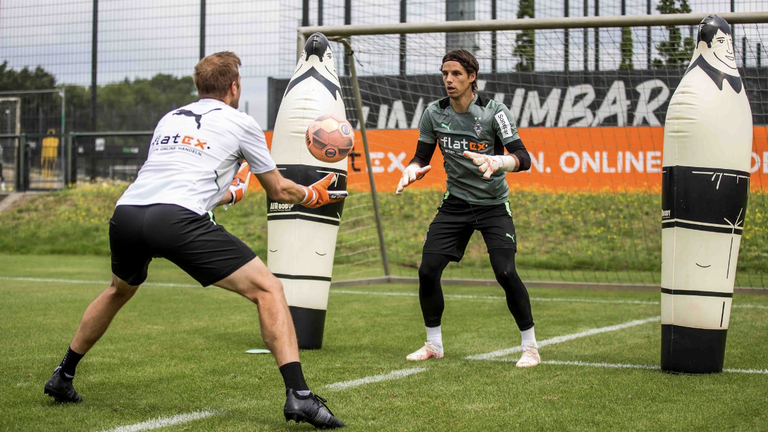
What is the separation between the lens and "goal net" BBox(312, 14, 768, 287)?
1048 centimetres

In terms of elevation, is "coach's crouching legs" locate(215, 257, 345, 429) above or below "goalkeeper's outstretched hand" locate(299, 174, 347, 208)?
below

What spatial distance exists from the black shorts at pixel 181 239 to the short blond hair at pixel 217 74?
68 centimetres

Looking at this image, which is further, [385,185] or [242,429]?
[385,185]

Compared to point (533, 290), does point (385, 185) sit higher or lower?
higher

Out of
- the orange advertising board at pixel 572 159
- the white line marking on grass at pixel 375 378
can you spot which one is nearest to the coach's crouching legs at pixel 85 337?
the white line marking on grass at pixel 375 378

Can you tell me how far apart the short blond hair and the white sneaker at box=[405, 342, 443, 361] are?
249 cm

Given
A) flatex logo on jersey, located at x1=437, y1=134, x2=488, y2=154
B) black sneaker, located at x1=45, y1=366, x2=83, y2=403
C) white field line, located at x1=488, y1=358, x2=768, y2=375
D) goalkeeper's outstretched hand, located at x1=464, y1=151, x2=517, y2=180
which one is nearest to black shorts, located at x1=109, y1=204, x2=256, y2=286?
black sneaker, located at x1=45, y1=366, x2=83, y2=403

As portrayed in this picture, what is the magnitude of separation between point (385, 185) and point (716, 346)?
9002 mm

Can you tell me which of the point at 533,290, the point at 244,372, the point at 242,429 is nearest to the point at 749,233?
the point at 533,290

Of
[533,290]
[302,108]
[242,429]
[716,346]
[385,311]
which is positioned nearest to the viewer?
[242,429]

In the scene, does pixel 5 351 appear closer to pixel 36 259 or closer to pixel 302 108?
pixel 302 108

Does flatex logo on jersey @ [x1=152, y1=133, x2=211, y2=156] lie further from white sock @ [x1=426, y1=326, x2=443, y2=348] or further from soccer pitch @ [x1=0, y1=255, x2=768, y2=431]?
white sock @ [x1=426, y1=326, x2=443, y2=348]

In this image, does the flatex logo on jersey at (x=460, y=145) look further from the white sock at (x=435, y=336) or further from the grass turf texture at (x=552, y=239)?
the grass turf texture at (x=552, y=239)

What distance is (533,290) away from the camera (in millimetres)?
10602
